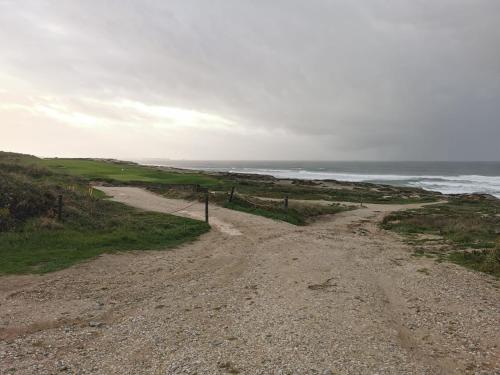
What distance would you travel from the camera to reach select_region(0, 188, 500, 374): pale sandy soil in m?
6.14

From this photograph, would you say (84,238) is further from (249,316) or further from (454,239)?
(454,239)

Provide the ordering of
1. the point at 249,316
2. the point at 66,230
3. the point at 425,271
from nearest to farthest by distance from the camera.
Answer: the point at 249,316, the point at 425,271, the point at 66,230

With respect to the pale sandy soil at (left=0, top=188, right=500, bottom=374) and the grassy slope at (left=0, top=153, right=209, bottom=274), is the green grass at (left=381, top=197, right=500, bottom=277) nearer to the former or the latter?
the pale sandy soil at (left=0, top=188, right=500, bottom=374)

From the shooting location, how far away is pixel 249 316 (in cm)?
812

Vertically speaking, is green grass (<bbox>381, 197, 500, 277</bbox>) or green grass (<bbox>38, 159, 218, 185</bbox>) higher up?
green grass (<bbox>38, 159, 218, 185</bbox>)

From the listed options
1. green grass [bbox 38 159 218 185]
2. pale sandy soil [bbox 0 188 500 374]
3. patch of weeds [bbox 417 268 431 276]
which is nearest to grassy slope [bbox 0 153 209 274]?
pale sandy soil [bbox 0 188 500 374]

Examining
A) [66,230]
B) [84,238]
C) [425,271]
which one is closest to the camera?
[425,271]

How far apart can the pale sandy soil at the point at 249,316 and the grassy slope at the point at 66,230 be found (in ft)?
3.78

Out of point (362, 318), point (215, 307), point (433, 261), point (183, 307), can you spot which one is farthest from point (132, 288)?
point (433, 261)

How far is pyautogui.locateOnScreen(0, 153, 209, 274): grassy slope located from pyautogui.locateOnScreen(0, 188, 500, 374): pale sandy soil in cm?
115

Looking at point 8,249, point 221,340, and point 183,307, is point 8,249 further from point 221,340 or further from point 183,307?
point 221,340

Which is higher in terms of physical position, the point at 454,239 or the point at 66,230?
the point at 66,230

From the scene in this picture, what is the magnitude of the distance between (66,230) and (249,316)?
398 inches

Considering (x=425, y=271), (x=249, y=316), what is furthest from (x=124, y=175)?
(x=249, y=316)
